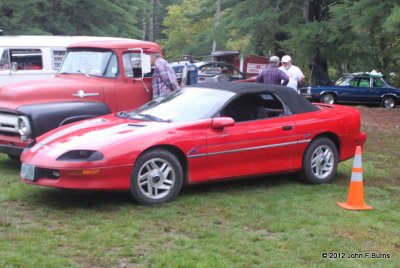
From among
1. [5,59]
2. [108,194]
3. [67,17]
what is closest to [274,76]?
[108,194]

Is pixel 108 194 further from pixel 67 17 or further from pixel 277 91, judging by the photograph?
pixel 67 17

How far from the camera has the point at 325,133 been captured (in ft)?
25.8

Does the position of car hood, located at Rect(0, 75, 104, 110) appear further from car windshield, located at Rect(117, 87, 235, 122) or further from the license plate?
the license plate

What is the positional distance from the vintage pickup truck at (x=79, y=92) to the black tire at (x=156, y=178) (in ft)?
6.58

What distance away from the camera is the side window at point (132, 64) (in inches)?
360

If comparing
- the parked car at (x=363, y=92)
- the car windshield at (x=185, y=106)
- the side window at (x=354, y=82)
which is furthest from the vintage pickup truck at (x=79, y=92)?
the side window at (x=354, y=82)

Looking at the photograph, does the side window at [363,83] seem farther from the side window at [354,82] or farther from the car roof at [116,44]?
the car roof at [116,44]

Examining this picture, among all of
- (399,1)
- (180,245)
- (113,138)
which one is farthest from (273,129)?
(399,1)

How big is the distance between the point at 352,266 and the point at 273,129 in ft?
9.40

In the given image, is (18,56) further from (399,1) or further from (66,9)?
(66,9)

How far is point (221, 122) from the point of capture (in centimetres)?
675

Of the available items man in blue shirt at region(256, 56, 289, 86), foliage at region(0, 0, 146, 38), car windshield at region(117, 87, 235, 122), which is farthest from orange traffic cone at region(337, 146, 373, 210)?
foliage at region(0, 0, 146, 38)

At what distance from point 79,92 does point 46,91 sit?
18.6 inches

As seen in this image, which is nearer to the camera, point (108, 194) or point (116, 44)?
point (108, 194)
